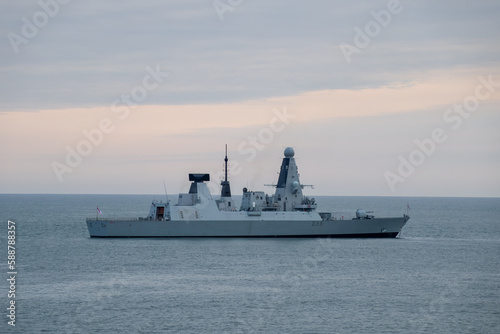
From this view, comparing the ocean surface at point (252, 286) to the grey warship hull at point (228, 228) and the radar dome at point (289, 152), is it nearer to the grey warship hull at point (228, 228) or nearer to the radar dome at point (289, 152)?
the grey warship hull at point (228, 228)

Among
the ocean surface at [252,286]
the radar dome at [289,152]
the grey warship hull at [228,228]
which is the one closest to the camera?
the ocean surface at [252,286]

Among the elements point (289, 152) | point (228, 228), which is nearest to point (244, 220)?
point (228, 228)

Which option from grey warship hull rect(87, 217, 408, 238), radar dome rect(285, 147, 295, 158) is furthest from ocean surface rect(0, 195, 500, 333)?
radar dome rect(285, 147, 295, 158)

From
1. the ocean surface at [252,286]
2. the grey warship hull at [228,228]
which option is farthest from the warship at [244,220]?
the ocean surface at [252,286]

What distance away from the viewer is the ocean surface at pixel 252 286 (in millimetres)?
28719

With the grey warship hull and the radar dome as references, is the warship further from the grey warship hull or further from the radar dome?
the radar dome

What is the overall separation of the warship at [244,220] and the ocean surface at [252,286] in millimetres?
1331

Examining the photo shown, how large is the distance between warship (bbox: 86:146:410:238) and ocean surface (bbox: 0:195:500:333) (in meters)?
1.33

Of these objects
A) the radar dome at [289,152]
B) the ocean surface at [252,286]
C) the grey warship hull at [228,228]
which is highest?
the radar dome at [289,152]

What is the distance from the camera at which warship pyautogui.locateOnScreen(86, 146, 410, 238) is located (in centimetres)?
5547

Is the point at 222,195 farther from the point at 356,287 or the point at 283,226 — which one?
the point at 356,287

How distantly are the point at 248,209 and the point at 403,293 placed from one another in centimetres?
2351

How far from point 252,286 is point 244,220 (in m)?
19.7

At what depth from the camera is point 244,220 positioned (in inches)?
2197
